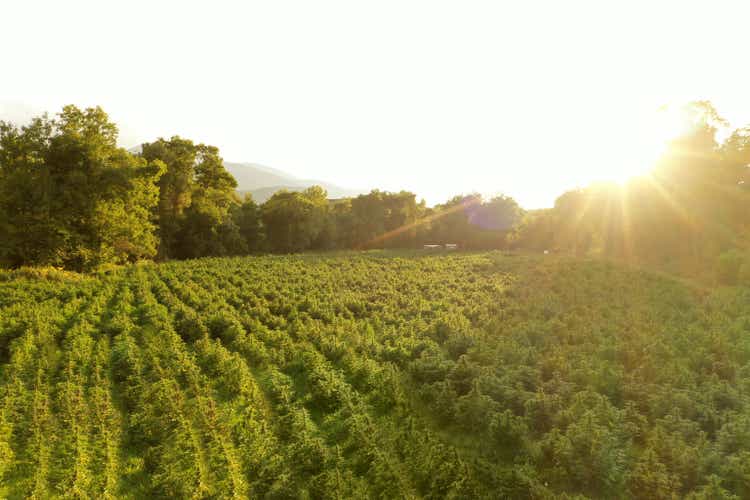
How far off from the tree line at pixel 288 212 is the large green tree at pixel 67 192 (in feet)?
0.23

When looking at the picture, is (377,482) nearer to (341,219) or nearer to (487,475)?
(487,475)

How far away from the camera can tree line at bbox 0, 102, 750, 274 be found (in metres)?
26.2

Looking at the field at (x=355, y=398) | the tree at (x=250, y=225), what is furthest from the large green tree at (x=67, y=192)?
the tree at (x=250, y=225)

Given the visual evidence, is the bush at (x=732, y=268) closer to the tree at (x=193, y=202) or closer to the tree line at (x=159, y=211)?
the tree line at (x=159, y=211)

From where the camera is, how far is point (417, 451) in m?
9.87

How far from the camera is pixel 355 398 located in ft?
40.2

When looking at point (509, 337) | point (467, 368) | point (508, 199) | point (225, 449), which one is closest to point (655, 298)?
point (509, 337)

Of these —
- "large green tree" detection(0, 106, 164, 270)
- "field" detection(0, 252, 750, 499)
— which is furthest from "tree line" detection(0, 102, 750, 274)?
"field" detection(0, 252, 750, 499)

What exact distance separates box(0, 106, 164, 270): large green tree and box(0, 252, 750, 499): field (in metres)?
4.86

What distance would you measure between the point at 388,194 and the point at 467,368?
5654 centimetres

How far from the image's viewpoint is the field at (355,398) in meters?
8.78

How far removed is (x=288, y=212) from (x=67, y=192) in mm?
28501

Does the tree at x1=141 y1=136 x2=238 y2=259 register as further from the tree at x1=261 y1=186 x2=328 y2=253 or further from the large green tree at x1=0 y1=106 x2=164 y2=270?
the large green tree at x1=0 y1=106 x2=164 y2=270

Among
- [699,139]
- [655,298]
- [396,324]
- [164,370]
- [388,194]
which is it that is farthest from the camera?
[388,194]
